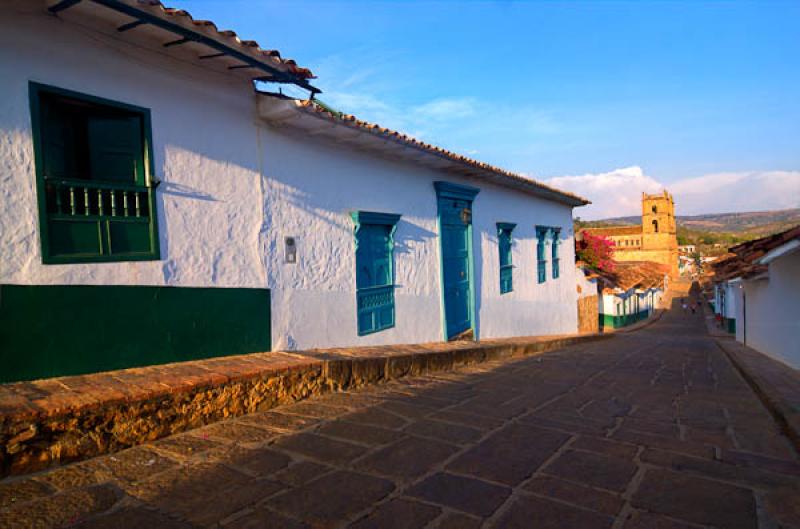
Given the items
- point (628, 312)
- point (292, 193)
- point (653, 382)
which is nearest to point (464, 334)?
point (653, 382)

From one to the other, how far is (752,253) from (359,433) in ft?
24.9

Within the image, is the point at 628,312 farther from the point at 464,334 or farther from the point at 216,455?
the point at 216,455

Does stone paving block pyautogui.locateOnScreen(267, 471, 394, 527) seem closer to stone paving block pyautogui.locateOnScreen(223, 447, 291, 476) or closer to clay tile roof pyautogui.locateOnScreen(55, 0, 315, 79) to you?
stone paving block pyautogui.locateOnScreen(223, 447, 291, 476)

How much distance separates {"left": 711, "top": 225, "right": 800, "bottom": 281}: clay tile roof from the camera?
7042 millimetres

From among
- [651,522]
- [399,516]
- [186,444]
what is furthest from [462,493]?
[186,444]

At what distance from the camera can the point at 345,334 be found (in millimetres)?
6410

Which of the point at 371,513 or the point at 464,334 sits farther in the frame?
the point at 464,334

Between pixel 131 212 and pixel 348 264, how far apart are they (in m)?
2.86

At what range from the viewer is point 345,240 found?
256 inches

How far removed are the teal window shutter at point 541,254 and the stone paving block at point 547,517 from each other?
36.8ft

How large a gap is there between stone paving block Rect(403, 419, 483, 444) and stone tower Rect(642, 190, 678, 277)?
68.3 meters

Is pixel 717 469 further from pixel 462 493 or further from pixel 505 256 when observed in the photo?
pixel 505 256

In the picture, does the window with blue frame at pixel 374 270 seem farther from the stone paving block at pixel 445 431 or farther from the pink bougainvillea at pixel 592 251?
the pink bougainvillea at pixel 592 251

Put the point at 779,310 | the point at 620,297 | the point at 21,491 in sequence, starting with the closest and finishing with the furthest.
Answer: the point at 21,491 < the point at 779,310 < the point at 620,297
